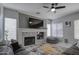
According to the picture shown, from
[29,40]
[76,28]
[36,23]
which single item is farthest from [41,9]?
[76,28]

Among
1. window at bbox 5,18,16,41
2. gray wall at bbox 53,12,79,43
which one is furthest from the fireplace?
gray wall at bbox 53,12,79,43

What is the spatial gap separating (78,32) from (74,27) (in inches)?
5.7

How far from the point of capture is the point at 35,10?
2240mm

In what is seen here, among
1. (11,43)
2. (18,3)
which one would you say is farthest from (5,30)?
(18,3)

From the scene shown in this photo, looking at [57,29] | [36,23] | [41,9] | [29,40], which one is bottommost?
[29,40]

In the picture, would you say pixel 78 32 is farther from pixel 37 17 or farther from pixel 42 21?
pixel 37 17

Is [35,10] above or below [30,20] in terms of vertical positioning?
above

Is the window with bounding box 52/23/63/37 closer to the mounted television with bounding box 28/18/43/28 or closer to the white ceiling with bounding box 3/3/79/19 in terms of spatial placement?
the white ceiling with bounding box 3/3/79/19

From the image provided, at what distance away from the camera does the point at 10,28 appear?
219 centimetres

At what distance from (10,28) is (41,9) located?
836 mm

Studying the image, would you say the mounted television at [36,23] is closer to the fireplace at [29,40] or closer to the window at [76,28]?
the fireplace at [29,40]

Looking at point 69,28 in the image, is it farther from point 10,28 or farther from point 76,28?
point 10,28

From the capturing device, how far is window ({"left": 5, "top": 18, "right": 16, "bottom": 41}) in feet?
7.12

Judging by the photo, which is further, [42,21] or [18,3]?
[42,21]
